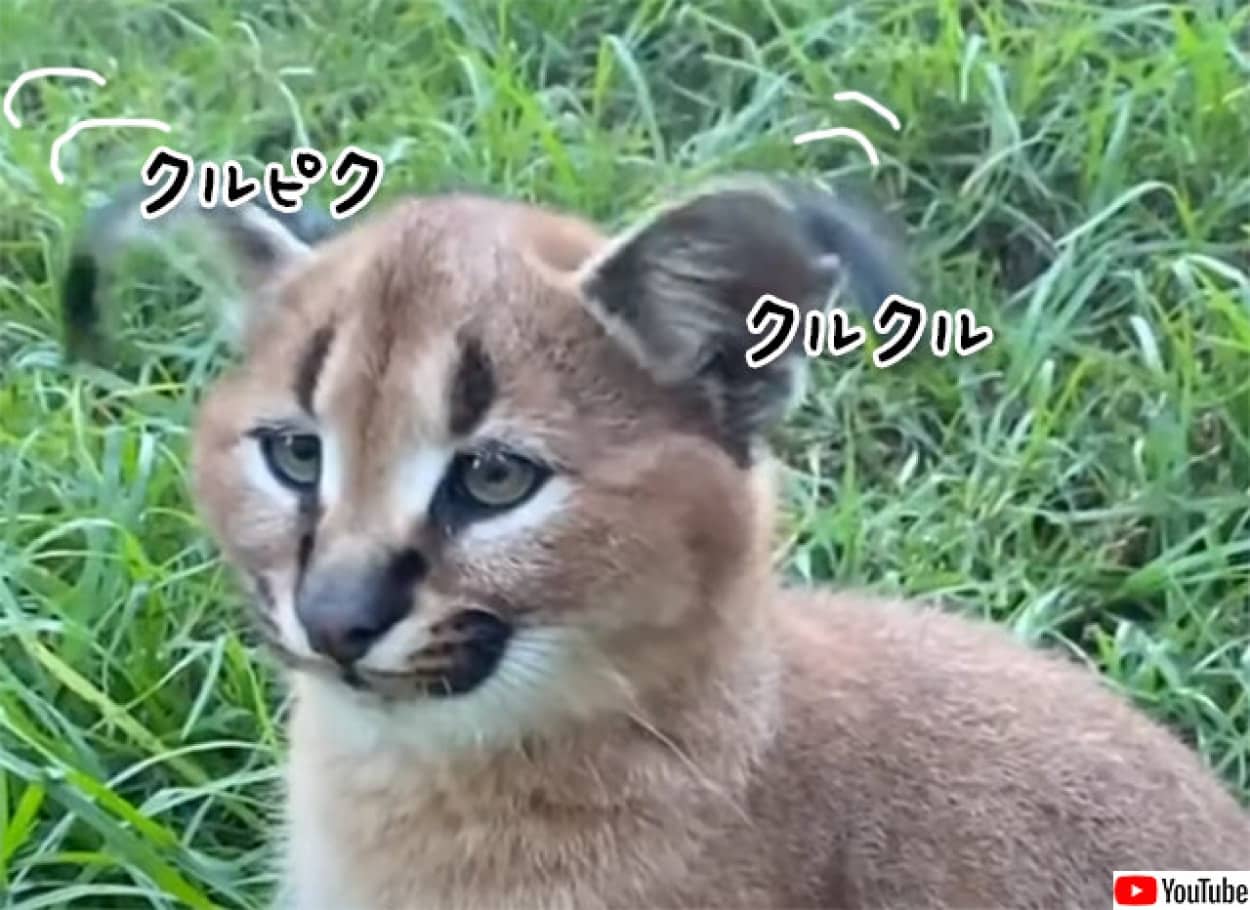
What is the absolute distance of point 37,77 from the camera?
97.7 inches

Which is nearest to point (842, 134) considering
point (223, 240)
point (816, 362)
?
point (816, 362)

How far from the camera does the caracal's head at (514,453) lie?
1600mm

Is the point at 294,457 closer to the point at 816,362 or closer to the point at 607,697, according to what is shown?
the point at 607,697

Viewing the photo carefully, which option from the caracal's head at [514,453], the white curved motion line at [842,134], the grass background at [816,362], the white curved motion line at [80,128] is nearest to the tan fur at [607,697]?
the caracal's head at [514,453]

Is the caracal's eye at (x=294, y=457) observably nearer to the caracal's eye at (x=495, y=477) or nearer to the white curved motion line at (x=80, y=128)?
the caracal's eye at (x=495, y=477)

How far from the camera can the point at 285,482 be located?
1677 millimetres

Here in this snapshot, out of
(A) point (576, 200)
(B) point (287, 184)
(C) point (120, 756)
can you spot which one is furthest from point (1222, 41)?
(C) point (120, 756)

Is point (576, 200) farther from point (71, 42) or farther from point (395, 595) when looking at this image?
point (395, 595)

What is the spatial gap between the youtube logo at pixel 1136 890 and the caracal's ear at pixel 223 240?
2.06ft

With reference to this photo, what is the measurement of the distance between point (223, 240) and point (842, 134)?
2.44 feet

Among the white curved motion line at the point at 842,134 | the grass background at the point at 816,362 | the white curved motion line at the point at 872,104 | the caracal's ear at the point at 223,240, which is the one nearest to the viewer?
the caracal's ear at the point at 223,240

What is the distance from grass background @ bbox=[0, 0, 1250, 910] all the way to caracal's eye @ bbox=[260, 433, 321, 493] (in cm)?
31

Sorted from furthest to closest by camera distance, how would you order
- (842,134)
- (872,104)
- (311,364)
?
1. (872,104)
2. (842,134)
3. (311,364)

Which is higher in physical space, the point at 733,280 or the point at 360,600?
the point at 733,280
